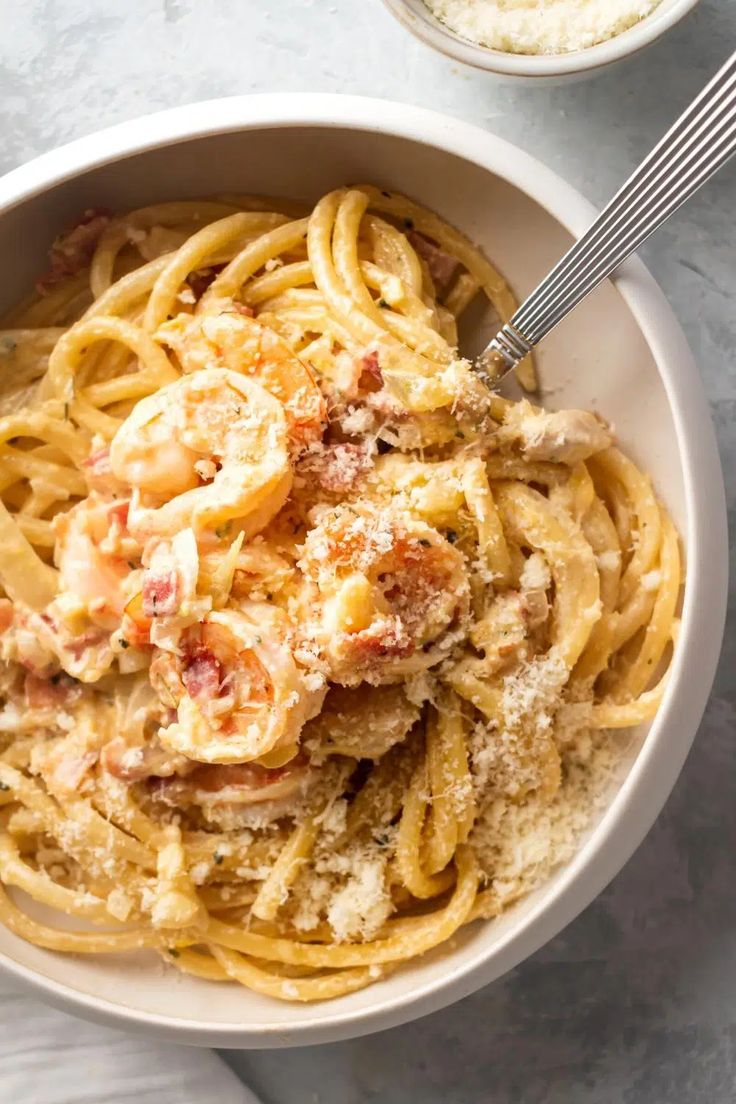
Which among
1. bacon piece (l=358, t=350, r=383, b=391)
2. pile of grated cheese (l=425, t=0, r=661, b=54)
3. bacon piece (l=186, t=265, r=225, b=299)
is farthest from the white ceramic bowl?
bacon piece (l=358, t=350, r=383, b=391)

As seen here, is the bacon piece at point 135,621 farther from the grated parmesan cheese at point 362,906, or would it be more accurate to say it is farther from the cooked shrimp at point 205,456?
the grated parmesan cheese at point 362,906

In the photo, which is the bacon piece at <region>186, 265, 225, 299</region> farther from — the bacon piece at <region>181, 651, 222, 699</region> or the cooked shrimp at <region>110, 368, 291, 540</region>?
the bacon piece at <region>181, 651, 222, 699</region>

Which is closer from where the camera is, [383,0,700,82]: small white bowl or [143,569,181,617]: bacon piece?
[143,569,181,617]: bacon piece

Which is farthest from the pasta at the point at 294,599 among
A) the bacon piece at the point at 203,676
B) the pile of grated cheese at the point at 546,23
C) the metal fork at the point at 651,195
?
the pile of grated cheese at the point at 546,23

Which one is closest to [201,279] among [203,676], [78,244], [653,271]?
[78,244]

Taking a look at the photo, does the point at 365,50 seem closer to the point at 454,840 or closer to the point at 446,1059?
the point at 454,840
